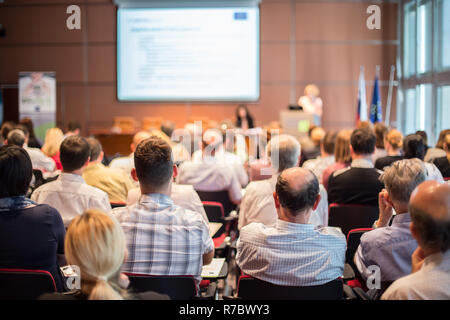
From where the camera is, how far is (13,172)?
7.58 feet

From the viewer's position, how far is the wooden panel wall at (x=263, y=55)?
10.1 meters

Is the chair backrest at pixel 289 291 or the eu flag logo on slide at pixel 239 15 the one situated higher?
the eu flag logo on slide at pixel 239 15

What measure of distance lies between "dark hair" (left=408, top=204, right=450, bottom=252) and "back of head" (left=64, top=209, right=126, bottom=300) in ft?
3.13

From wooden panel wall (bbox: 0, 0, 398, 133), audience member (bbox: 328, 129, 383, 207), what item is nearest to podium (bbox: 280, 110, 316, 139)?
wooden panel wall (bbox: 0, 0, 398, 133)

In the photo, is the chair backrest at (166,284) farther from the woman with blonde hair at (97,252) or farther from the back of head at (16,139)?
the back of head at (16,139)

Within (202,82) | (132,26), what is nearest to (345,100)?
(202,82)

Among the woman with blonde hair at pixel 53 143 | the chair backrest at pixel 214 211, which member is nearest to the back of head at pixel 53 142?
the woman with blonde hair at pixel 53 143

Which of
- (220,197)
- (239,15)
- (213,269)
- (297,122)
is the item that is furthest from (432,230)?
(239,15)

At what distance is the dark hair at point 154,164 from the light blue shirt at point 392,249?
1.03 metres

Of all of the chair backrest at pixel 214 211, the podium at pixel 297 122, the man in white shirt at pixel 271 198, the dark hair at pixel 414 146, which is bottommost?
the chair backrest at pixel 214 211
